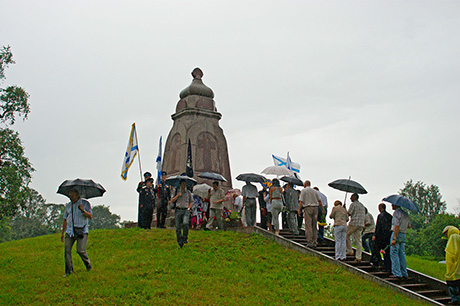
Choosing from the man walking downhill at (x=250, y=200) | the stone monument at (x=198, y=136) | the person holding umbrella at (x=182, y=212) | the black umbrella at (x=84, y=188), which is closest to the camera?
the black umbrella at (x=84, y=188)

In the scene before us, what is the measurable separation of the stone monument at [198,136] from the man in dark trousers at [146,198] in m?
5.76

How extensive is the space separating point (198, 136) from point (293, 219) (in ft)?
26.1

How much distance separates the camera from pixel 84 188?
9297 millimetres

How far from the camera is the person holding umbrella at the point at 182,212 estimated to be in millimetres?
11109

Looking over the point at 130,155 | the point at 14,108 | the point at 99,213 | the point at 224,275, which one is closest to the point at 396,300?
the point at 224,275

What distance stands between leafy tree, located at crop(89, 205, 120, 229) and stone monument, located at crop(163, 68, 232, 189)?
5057 centimetres

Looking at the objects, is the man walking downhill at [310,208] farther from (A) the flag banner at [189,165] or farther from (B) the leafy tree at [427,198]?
(B) the leafy tree at [427,198]

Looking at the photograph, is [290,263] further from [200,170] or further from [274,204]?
[200,170]

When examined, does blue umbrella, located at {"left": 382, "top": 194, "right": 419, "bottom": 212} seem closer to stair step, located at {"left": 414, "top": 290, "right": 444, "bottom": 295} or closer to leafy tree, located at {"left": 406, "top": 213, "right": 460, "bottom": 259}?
stair step, located at {"left": 414, "top": 290, "right": 444, "bottom": 295}

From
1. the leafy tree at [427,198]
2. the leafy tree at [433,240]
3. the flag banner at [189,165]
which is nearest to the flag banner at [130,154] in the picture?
the flag banner at [189,165]

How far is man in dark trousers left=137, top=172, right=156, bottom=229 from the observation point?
45.4 ft

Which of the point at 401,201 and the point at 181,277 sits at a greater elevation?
the point at 401,201

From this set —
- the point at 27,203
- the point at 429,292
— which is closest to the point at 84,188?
the point at 429,292

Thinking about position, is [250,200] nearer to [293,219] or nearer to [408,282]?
[293,219]
